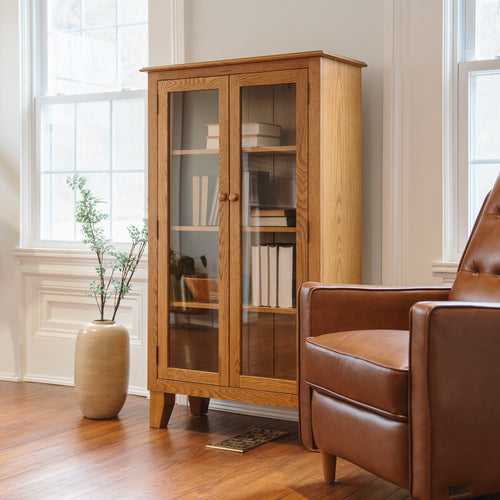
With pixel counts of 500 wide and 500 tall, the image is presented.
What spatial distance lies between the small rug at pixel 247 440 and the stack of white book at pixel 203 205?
0.84 meters

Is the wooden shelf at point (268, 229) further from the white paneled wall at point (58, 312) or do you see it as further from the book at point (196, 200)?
the white paneled wall at point (58, 312)

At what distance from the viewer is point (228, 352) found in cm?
292

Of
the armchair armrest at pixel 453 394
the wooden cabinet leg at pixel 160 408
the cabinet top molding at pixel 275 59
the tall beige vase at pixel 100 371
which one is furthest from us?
the tall beige vase at pixel 100 371

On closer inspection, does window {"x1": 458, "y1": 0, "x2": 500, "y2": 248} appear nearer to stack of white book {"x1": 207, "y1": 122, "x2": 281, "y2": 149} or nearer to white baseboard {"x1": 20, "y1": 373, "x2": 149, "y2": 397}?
stack of white book {"x1": 207, "y1": 122, "x2": 281, "y2": 149}

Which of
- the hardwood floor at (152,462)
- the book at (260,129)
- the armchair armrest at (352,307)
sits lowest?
the hardwood floor at (152,462)

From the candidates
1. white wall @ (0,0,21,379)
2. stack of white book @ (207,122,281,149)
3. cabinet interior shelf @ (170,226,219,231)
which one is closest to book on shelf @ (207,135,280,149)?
stack of white book @ (207,122,281,149)

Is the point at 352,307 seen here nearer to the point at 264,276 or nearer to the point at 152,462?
the point at 264,276

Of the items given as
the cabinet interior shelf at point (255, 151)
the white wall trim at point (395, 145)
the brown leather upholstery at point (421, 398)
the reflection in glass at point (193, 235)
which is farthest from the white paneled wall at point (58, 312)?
the brown leather upholstery at point (421, 398)

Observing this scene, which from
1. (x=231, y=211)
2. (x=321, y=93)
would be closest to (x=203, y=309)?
(x=231, y=211)

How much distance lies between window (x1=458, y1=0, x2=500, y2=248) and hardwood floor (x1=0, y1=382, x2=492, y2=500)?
1.12 metres

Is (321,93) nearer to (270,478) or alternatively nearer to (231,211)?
(231,211)

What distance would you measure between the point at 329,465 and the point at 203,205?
3.72 feet

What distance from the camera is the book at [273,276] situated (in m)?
2.86

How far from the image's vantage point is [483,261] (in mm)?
2459
